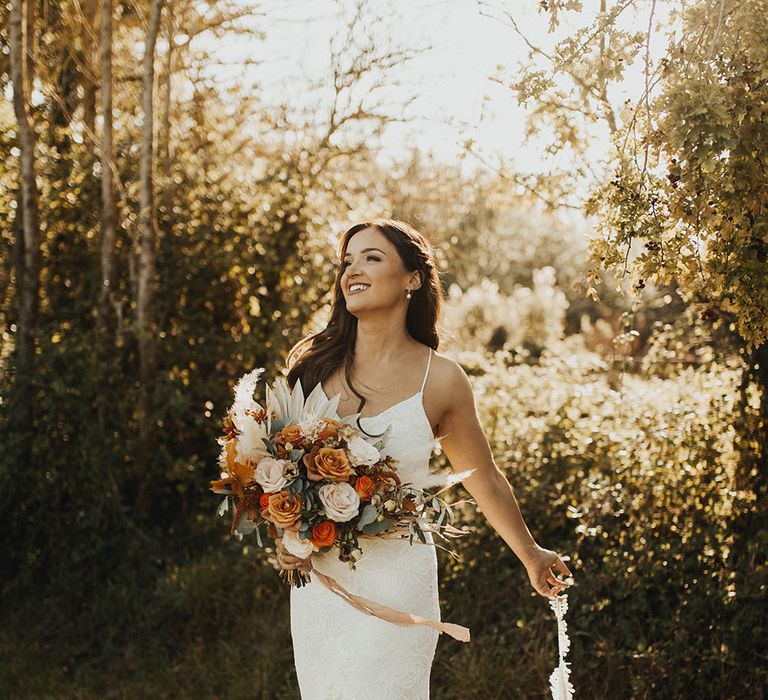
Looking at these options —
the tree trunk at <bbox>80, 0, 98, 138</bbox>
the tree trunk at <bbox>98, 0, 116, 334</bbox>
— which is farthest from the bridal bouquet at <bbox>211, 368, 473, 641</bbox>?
the tree trunk at <bbox>80, 0, 98, 138</bbox>

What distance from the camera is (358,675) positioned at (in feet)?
9.65

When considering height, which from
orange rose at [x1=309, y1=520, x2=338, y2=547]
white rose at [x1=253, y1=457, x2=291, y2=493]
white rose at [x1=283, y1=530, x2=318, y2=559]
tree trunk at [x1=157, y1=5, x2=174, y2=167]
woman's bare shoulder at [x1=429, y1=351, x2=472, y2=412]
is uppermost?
tree trunk at [x1=157, y1=5, x2=174, y2=167]

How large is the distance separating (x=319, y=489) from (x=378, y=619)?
0.50m

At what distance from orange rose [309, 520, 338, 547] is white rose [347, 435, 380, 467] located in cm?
20

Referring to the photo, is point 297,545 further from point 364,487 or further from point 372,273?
point 372,273

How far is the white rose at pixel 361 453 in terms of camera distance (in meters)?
2.85

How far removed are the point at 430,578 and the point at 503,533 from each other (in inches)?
14.1

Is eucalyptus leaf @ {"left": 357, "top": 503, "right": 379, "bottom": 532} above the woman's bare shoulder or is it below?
below

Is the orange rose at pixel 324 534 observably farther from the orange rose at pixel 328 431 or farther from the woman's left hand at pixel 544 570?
the woman's left hand at pixel 544 570

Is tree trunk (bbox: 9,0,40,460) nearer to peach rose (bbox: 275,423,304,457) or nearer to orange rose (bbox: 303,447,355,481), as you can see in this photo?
peach rose (bbox: 275,423,304,457)

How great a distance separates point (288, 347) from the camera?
660cm

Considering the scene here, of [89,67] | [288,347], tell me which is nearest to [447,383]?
[288,347]

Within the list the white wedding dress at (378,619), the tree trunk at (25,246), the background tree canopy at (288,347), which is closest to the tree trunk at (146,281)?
the background tree canopy at (288,347)

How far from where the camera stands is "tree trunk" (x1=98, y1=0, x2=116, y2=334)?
20.2ft
